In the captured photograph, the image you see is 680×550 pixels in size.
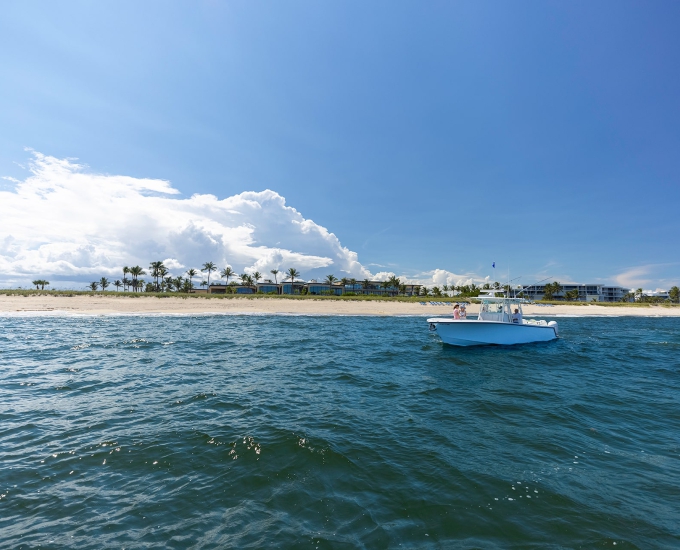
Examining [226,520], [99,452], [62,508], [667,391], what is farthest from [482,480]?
[667,391]

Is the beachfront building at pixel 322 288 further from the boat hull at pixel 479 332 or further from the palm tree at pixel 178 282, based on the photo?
the boat hull at pixel 479 332

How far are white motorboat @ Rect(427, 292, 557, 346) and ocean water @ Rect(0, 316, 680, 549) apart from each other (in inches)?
244

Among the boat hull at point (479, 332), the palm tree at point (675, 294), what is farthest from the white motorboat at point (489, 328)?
the palm tree at point (675, 294)

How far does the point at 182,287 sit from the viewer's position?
13138cm

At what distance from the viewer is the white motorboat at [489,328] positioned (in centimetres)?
2192

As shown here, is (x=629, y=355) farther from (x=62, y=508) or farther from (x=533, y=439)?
(x=62, y=508)

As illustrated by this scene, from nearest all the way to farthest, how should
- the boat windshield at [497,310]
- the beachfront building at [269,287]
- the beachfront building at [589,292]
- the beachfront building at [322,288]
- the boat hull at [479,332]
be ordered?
the boat hull at [479,332] < the boat windshield at [497,310] < the beachfront building at [322,288] < the beachfront building at [269,287] < the beachfront building at [589,292]

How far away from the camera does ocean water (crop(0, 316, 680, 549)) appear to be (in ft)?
16.6

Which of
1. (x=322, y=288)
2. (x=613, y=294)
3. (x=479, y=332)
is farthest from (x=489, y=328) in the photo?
(x=613, y=294)

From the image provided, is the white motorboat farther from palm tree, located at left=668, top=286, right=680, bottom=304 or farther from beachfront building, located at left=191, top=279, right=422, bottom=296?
palm tree, located at left=668, top=286, right=680, bottom=304

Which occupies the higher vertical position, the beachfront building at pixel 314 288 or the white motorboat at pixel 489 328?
the beachfront building at pixel 314 288

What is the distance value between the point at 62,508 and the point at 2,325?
35.3 meters

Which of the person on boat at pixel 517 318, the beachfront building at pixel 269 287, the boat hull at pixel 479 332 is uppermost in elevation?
the beachfront building at pixel 269 287

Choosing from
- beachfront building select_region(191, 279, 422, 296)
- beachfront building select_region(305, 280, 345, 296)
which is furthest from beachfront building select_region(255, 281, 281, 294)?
beachfront building select_region(305, 280, 345, 296)
